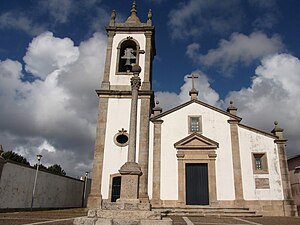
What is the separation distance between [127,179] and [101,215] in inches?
55.4

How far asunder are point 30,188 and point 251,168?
1433 cm

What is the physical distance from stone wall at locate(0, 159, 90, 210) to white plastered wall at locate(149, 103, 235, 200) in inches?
333

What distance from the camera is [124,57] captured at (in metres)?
17.6

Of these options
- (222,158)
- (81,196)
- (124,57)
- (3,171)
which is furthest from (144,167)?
(81,196)

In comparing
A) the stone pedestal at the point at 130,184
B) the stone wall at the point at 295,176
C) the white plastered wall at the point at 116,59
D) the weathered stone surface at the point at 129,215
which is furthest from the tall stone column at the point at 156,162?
the stone wall at the point at 295,176

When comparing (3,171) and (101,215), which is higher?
(3,171)

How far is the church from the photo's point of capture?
15.1 meters

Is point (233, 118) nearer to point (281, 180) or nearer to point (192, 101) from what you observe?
point (192, 101)

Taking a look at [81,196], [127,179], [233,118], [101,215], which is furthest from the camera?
[81,196]

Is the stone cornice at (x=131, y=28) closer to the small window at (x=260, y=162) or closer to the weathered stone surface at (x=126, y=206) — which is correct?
the small window at (x=260, y=162)

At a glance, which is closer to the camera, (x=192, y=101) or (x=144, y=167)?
(x=144, y=167)

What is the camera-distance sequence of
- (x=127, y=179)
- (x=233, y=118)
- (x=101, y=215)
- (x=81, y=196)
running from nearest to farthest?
1. (x=101, y=215)
2. (x=127, y=179)
3. (x=233, y=118)
4. (x=81, y=196)

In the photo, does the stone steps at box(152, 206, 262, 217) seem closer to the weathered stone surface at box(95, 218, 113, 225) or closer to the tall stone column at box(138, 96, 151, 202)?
the tall stone column at box(138, 96, 151, 202)

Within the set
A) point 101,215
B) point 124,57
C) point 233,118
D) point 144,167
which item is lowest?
point 101,215
